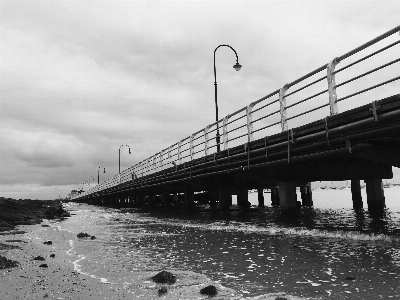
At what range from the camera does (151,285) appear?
4855 millimetres

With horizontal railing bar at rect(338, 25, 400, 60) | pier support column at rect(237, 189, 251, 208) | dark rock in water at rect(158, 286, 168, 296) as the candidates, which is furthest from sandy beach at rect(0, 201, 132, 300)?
pier support column at rect(237, 189, 251, 208)

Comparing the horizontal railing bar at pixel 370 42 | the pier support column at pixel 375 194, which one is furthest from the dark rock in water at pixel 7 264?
the pier support column at pixel 375 194

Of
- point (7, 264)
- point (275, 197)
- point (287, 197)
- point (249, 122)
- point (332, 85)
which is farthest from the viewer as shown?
point (275, 197)

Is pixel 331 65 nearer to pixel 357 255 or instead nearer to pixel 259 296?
pixel 357 255

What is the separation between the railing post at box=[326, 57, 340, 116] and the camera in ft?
29.9

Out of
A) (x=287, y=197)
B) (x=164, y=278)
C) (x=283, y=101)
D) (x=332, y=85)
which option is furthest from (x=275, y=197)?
(x=164, y=278)

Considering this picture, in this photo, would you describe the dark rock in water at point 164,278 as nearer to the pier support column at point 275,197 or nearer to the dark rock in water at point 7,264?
the dark rock in water at point 7,264

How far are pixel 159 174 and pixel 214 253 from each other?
62.3 ft

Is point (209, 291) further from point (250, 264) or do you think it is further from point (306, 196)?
point (306, 196)

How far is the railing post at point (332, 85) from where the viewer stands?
912cm

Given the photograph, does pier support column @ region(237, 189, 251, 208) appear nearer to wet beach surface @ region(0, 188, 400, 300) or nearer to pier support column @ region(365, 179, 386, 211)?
pier support column @ region(365, 179, 386, 211)

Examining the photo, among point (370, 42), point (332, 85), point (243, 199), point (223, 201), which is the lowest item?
point (223, 201)

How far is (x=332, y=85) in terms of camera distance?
30.0ft

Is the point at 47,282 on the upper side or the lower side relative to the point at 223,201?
lower
